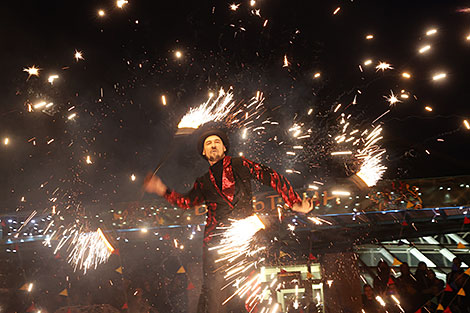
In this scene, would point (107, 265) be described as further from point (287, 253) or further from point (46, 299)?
point (287, 253)

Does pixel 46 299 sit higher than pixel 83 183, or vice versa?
Result: pixel 83 183

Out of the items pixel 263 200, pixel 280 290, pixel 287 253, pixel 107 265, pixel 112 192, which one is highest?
pixel 112 192

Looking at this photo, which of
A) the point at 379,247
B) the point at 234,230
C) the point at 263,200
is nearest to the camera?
the point at 234,230

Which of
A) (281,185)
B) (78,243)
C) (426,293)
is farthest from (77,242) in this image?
(426,293)

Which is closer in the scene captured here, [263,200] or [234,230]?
[234,230]

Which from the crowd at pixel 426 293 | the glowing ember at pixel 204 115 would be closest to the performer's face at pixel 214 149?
the glowing ember at pixel 204 115

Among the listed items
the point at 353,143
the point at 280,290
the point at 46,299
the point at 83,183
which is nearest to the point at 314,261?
the point at 280,290

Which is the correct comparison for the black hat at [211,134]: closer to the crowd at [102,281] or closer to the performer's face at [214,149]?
the performer's face at [214,149]

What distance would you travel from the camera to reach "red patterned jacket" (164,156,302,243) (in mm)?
3170

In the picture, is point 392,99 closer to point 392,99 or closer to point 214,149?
point 392,99

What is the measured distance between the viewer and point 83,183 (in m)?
6.77

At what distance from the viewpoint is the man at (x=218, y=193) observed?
291cm

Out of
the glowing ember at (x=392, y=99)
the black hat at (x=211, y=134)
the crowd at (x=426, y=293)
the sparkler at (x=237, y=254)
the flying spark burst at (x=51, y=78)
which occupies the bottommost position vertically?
the crowd at (x=426, y=293)

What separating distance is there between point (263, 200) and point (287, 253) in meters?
1.39
